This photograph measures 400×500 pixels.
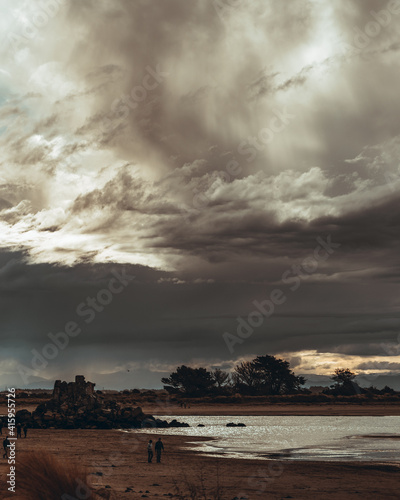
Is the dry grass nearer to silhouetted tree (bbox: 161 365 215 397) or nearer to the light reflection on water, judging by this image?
the light reflection on water

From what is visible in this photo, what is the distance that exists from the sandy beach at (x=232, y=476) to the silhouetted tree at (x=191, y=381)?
12078cm

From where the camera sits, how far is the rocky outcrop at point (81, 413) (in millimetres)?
69875

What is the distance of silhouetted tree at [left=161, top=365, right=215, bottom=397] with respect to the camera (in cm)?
16012

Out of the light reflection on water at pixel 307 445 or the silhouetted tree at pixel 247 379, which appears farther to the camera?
the silhouetted tree at pixel 247 379

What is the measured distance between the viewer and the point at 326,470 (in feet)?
102

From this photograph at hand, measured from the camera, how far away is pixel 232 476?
28625mm

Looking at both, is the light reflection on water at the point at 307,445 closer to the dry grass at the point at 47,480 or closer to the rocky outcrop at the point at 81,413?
the rocky outcrop at the point at 81,413

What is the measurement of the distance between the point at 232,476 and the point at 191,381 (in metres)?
135

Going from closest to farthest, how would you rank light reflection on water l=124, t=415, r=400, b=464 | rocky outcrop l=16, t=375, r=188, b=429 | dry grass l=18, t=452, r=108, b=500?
dry grass l=18, t=452, r=108, b=500
light reflection on water l=124, t=415, r=400, b=464
rocky outcrop l=16, t=375, r=188, b=429

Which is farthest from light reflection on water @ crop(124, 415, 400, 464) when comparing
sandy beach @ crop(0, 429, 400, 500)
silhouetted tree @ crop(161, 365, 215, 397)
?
silhouetted tree @ crop(161, 365, 215, 397)

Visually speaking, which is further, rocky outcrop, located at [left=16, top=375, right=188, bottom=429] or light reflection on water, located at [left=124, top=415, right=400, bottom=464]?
rocky outcrop, located at [left=16, top=375, right=188, bottom=429]

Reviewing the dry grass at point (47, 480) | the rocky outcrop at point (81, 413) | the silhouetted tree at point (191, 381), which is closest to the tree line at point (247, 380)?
the silhouetted tree at point (191, 381)


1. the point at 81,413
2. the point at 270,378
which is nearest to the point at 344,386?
the point at 270,378

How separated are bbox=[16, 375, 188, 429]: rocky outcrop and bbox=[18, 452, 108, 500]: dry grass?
53.5 meters
